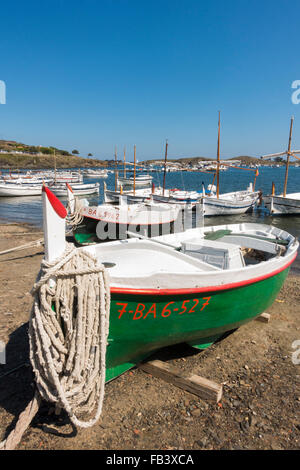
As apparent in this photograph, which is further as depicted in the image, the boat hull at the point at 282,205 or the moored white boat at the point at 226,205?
the moored white boat at the point at 226,205

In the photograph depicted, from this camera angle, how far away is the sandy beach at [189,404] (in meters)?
3.56

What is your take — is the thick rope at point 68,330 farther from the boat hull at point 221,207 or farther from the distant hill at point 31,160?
the distant hill at point 31,160

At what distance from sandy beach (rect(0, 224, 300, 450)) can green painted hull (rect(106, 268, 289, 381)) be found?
44 centimetres

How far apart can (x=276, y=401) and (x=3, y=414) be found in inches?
151

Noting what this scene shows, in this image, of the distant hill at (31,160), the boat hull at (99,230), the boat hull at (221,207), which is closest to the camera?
the boat hull at (99,230)

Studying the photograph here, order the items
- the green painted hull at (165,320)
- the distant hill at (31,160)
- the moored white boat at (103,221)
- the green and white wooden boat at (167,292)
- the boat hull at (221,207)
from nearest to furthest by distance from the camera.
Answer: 1. the green and white wooden boat at (167,292)
2. the green painted hull at (165,320)
3. the moored white boat at (103,221)
4. the boat hull at (221,207)
5. the distant hill at (31,160)

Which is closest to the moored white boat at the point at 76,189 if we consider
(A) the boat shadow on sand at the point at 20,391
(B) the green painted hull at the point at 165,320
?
(A) the boat shadow on sand at the point at 20,391

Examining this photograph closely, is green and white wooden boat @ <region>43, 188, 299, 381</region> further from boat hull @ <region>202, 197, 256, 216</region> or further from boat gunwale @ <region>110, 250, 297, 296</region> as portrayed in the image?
boat hull @ <region>202, 197, 256, 216</region>

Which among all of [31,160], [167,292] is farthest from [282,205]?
[31,160]

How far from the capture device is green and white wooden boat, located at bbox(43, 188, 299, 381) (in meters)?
3.87

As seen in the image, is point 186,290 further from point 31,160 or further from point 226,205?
point 31,160

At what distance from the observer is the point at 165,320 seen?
14.1 ft

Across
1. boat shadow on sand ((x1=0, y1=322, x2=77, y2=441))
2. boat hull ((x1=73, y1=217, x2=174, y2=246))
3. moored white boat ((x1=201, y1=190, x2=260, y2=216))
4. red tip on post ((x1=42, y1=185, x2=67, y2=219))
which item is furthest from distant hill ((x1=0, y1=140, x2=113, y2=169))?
red tip on post ((x1=42, y1=185, x2=67, y2=219))

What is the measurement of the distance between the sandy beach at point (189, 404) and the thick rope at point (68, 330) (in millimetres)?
438
